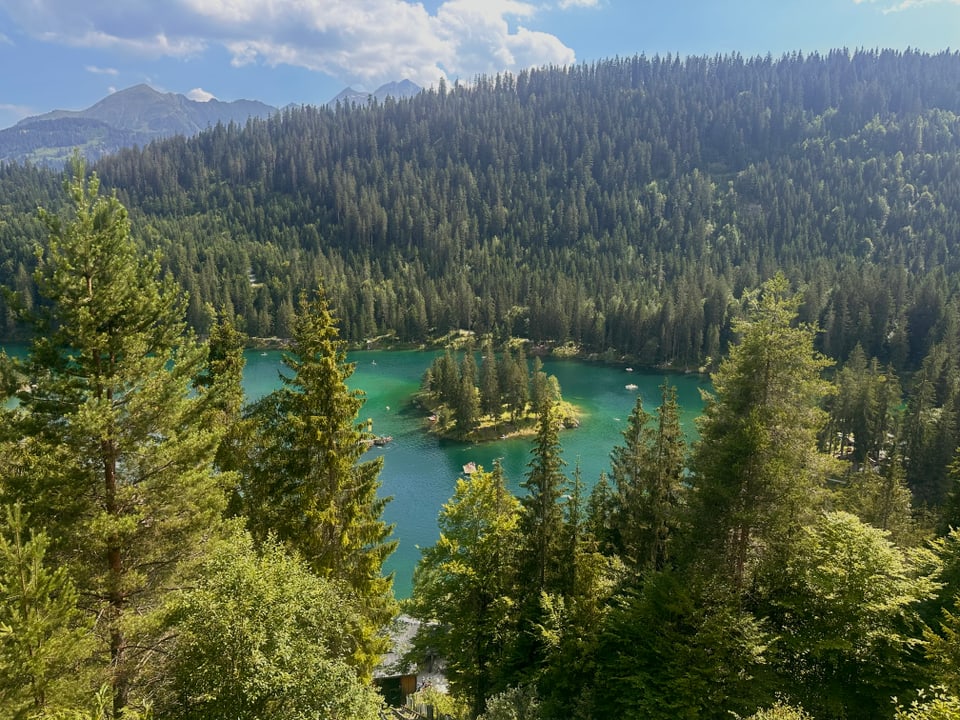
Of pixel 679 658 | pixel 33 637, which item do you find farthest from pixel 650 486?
pixel 33 637

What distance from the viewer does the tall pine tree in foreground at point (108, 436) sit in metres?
11.9

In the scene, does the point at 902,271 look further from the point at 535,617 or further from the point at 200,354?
the point at 200,354

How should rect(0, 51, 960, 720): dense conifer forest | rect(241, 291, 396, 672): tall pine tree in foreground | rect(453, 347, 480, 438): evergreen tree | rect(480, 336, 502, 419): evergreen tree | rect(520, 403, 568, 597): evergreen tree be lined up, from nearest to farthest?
rect(0, 51, 960, 720): dense conifer forest < rect(241, 291, 396, 672): tall pine tree in foreground < rect(520, 403, 568, 597): evergreen tree < rect(453, 347, 480, 438): evergreen tree < rect(480, 336, 502, 419): evergreen tree

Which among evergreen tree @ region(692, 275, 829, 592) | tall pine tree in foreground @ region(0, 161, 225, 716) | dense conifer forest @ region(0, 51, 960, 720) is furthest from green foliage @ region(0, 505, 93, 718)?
evergreen tree @ region(692, 275, 829, 592)

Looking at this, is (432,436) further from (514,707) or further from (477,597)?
(514,707)

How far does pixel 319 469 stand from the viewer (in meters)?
18.1

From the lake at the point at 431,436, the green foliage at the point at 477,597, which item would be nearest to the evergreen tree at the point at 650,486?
the green foliage at the point at 477,597

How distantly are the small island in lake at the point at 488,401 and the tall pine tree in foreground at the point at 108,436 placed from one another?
6643 cm

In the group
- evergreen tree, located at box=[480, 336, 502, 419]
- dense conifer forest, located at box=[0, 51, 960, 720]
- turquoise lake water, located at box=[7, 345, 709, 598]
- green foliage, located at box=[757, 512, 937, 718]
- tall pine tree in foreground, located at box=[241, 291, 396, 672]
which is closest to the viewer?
dense conifer forest, located at box=[0, 51, 960, 720]

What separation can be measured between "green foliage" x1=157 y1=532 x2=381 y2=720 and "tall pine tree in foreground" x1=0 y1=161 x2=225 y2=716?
1272 mm

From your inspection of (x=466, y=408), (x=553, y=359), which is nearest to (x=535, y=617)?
(x=466, y=408)

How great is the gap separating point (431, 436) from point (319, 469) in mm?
63920

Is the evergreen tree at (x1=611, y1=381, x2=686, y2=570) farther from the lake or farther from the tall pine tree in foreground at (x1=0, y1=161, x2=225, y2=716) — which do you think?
the tall pine tree in foreground at (x1=0, y1=161, x2=225, y2=716)

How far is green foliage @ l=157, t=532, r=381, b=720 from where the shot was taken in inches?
459
